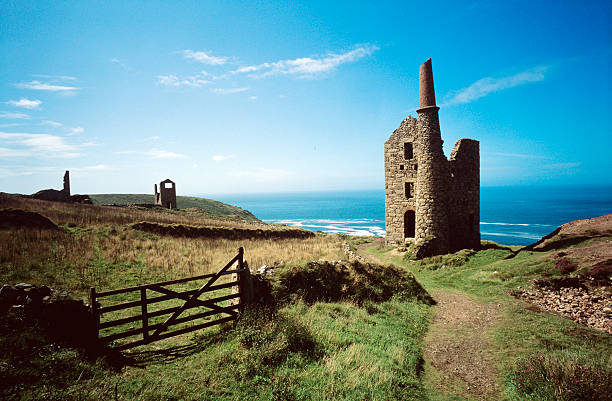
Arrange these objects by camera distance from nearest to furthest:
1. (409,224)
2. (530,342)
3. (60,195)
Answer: (530,342) → (409,224) → (60,195)

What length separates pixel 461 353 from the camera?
8.38 meters

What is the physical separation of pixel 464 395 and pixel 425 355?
1850mm

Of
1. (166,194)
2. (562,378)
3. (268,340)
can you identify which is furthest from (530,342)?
(166,194)

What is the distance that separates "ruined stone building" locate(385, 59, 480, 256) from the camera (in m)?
21.5

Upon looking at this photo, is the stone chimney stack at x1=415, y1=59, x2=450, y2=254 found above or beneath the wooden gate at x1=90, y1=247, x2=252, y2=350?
above

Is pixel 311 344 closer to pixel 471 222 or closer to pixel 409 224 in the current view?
pixel 409 224

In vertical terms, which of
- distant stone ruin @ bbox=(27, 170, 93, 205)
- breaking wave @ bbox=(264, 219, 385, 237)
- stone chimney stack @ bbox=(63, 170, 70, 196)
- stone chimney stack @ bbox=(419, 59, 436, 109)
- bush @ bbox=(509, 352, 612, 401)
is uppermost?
stone chimney stack @ bbox=(419, 59, 436, 109)

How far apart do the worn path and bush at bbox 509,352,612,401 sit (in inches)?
26.4

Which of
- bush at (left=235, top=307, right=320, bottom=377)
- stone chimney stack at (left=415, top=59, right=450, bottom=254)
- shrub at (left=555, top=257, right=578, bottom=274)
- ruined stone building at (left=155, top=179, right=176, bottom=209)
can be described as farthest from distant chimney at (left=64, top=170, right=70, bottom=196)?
shrub at (left=555, top=257, right=578, bottom=274)

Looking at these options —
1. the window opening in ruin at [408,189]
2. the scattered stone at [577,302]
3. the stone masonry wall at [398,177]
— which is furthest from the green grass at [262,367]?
the window opening in ruin at [408,189]

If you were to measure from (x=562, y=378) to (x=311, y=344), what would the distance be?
216 inches

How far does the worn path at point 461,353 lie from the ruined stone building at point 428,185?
919 centimetres

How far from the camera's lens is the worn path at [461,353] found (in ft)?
22.0

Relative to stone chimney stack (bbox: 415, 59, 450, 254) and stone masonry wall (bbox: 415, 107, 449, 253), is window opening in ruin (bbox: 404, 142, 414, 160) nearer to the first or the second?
stone chimney stack (bbox: 415, 59, 450, 254)
